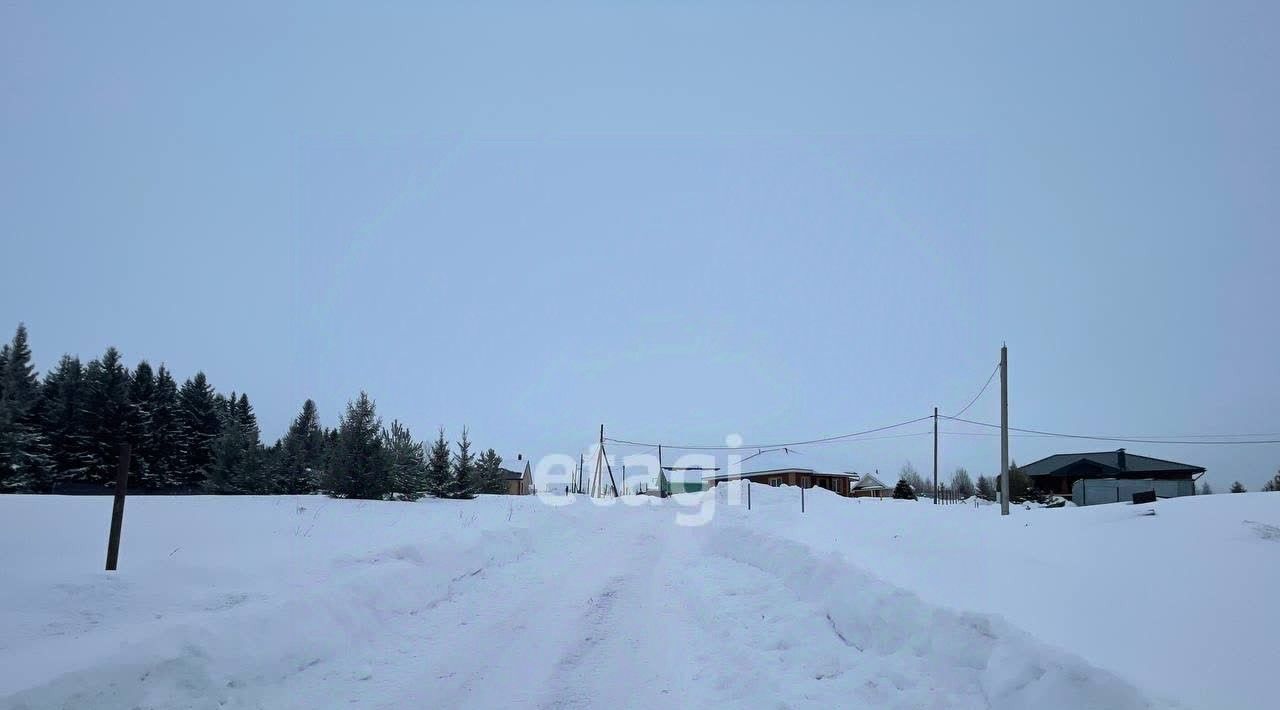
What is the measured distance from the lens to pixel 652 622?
846 centimetres

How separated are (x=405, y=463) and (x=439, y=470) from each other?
4.80m

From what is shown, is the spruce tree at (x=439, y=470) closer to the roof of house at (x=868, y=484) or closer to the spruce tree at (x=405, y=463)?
the spruce tree at (x=405, y=463)

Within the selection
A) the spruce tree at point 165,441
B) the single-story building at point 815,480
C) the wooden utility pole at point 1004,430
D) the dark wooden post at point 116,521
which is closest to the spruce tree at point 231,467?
the spruce tree at point 165,441

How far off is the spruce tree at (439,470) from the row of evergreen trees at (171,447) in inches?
2.1

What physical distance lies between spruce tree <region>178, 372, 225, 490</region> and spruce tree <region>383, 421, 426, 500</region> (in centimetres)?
2267

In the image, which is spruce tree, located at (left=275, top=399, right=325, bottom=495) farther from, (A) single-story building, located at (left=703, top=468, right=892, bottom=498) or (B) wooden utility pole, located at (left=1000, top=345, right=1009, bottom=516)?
(A) single-story building, located at (left=703, top=468, right=892, bottom=498)

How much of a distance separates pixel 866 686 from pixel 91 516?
12.9 meters

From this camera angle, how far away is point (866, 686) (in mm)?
5742

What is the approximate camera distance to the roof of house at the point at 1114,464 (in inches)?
1896

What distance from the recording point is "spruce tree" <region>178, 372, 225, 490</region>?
45.6m

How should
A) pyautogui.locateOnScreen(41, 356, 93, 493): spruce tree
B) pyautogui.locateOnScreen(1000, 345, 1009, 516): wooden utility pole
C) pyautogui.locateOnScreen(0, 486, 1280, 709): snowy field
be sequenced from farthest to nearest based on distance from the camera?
pyautogui.locateOnScreen(41, 356, 93, 493): spruce tree, pyautogui.locateOnScreen(1000, 345, 1009, 516): wooden utility pole, pyautogui.locateOnScreen(0, 486, 1280, 709): snowy field

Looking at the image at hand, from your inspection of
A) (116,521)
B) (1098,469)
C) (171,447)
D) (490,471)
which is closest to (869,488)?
(1098,469)

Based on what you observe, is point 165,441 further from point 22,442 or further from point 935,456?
point 935,456

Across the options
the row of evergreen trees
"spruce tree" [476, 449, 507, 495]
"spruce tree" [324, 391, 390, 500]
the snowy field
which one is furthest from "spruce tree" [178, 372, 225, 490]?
the snowy field
